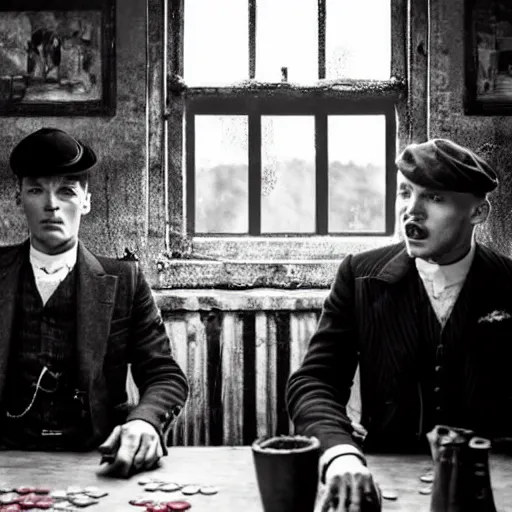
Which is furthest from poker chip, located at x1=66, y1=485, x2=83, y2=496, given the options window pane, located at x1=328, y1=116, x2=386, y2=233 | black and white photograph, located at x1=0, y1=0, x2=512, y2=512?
window pane, located at x1=328, y1=116, x2=386, y2=233

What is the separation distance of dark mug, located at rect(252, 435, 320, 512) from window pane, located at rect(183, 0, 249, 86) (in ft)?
7.41

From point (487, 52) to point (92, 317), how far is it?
192cm

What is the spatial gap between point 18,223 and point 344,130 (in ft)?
4.72

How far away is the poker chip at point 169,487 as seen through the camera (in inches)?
66.1

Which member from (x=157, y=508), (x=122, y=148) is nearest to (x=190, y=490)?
(x=157, y=508)

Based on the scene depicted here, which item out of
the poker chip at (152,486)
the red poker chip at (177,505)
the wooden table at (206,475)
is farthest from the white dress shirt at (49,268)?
the red poker chip at (177,505)

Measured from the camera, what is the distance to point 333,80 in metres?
3.31

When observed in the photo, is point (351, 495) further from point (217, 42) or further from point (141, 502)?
point (217, 42)

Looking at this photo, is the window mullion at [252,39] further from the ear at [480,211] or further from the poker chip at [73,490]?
the poker chip at [73,490]

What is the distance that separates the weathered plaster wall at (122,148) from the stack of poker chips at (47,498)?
5.25ft

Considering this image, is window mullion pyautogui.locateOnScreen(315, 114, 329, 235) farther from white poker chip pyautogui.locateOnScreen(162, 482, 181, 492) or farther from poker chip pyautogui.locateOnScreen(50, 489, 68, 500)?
poker chip pyautogui.locateOnScreen(50, 489, 68, 500)

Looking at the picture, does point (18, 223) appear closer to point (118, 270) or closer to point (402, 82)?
point (118, 270)

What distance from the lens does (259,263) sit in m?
3.28

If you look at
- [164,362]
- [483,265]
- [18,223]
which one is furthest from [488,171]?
Result: [18,223]
